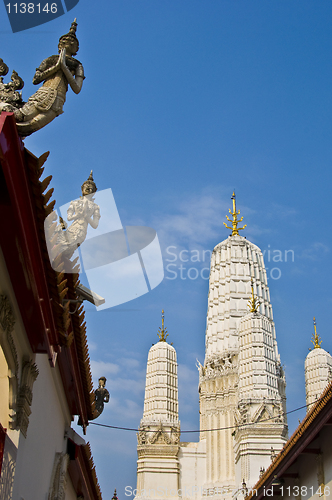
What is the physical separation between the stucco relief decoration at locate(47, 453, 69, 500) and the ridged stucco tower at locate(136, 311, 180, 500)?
2871 centimetres

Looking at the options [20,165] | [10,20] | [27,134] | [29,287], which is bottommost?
[29,287]

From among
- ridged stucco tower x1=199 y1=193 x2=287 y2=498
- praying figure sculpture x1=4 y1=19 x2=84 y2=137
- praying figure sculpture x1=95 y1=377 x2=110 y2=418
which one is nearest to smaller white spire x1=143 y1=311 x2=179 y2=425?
ridged stucco tower x1=199 y1=193 x2=287 y2=498

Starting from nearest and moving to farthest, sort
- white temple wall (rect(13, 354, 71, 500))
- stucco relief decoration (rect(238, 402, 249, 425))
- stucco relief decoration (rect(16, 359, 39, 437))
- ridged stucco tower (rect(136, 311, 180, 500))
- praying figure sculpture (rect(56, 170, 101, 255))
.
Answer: stucco relief decoration (rect(16, 359, 39, 437)) → white temple wall (rect(13, 354, 71, 500)) → praying figure sculpture (rect(56, 170, 101, 255)) → stucco relief decoration (rect(238, 402, 249, 425)) → ridged stucco tower (rect(136, 311, 180, 500))

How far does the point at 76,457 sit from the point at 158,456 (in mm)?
30022

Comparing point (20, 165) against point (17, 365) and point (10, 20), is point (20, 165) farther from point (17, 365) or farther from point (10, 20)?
point (10, 20)

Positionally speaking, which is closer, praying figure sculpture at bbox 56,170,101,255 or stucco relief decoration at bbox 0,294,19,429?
stucco relief decoration at bbox 0,294,19,429

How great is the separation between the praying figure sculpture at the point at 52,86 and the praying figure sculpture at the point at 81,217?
2.11 metres

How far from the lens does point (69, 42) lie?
8.39 m

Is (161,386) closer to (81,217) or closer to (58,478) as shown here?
(58,478)

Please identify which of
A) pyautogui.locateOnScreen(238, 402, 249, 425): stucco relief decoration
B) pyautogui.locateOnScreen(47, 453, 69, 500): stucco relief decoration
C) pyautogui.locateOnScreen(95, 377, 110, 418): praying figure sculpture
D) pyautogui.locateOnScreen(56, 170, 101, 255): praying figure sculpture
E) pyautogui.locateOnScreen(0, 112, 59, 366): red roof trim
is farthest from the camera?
pyautogui.locateOnScreen(238, 402, 249, 425): stucco relief decoration

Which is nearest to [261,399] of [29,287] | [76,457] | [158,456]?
[158,456]

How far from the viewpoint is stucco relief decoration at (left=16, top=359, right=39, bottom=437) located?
26.0 feet

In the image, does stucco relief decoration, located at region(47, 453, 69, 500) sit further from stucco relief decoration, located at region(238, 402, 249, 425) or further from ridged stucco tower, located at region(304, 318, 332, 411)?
ridged stucco tower, located at region(304, 318, 332, 411)

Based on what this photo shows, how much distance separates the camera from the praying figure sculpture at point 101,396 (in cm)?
1423
